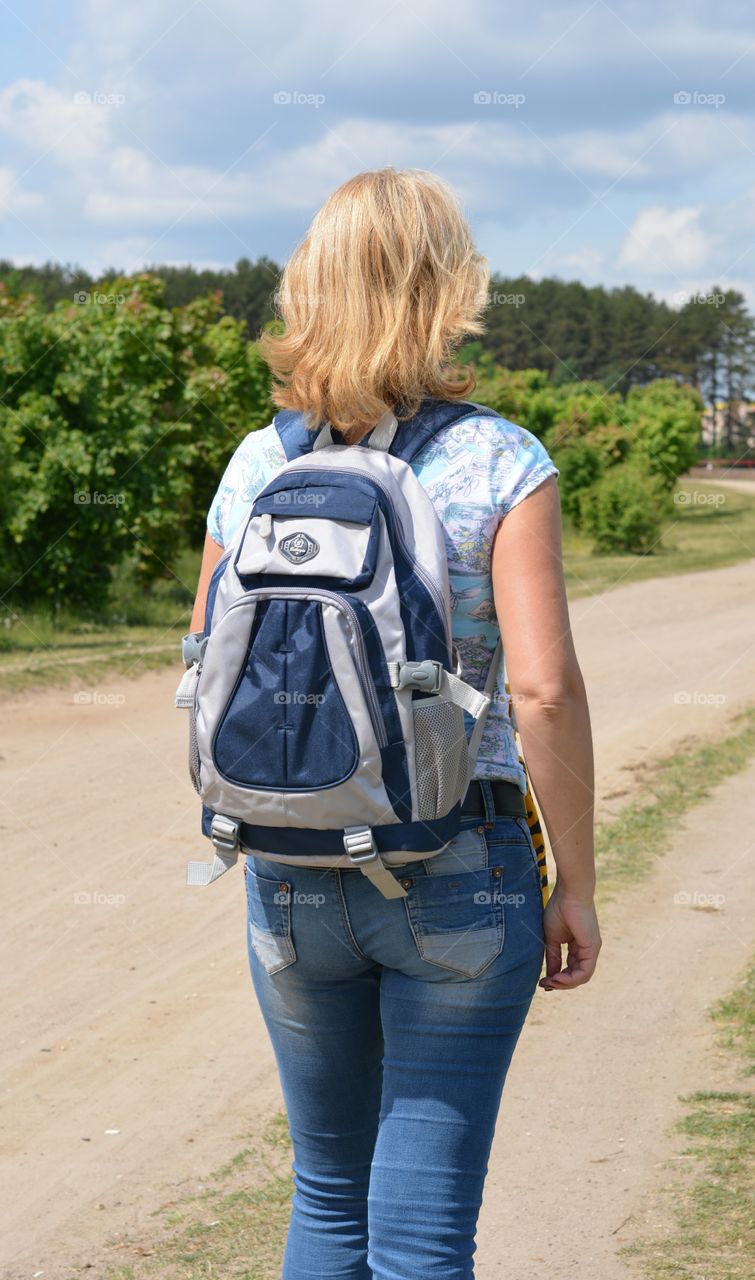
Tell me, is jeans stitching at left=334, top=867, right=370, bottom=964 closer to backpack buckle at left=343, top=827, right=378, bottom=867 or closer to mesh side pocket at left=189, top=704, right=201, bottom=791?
backpack buckle at left=343, top=827, right=378, bottom=867

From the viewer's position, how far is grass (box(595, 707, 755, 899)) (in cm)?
620

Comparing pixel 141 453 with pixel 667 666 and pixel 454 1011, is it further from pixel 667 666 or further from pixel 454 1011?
pixel 454 1011

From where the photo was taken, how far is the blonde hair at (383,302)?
1.83 m

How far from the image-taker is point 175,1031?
4441 millimetres

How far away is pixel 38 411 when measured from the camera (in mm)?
12734

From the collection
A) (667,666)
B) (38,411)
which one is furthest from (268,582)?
(38,411)

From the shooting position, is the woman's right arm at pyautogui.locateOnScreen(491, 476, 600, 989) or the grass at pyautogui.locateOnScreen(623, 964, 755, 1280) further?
the grass at pyautogui.locateOnScreen(623, 964, 755, 1280)

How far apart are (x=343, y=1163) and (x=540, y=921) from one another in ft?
1.63
